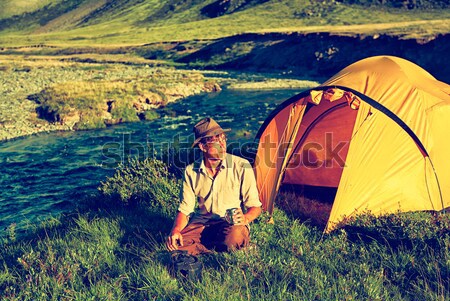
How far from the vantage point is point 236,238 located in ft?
19.4

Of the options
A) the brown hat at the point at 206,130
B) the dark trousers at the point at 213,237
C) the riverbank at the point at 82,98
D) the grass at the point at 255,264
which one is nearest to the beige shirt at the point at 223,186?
the dark trousers at the point at 213,237

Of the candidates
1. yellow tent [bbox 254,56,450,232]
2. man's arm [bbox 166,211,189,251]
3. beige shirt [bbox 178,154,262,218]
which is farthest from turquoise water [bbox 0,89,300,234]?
yellow tent [bbox 254,56,450,232]

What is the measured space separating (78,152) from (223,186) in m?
14.4

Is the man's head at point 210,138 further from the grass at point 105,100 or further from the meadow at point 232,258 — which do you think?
the grass at point 105,100

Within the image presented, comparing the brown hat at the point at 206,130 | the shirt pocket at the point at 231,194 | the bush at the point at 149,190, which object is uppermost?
the brown hat at the point at 206,130

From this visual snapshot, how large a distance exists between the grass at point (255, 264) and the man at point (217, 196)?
0.89 feet

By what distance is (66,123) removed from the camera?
24016 mm

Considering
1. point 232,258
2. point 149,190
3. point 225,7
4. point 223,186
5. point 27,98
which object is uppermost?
point 223,186

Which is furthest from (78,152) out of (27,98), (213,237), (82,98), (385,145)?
(213,237)

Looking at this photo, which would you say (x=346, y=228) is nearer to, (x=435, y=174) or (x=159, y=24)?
(x=435, y=174)

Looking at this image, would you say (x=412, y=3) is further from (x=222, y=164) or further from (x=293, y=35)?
(x=222, y=164)

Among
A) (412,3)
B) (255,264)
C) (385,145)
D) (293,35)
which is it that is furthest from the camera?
(412,3)

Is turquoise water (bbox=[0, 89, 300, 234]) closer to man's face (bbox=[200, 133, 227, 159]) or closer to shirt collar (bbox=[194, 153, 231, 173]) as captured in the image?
shirt collar (bbox=[194, 153, 231, 173])

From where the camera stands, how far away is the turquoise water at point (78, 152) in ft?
43.8
